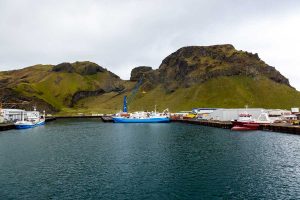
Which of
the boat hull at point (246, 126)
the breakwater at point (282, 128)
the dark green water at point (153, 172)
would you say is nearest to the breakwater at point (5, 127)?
the dark green water at point (153, 172)

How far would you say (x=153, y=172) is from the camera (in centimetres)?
5225

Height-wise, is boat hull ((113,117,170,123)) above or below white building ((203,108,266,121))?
below

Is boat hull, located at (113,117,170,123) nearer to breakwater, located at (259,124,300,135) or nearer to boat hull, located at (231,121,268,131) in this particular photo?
boat hull, located at (231,121,268,131)

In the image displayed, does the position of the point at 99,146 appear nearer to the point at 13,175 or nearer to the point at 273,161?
the point at 13,175

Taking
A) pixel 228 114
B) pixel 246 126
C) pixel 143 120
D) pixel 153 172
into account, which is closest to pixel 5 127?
pixel 143 120

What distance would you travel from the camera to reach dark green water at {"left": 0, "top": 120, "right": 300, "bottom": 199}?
1615 inches

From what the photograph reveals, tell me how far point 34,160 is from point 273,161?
4867cm

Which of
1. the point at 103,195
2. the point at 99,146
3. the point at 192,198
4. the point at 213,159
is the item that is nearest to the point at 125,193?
the point at 103,195

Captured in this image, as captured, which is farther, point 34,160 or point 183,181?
point 34,160

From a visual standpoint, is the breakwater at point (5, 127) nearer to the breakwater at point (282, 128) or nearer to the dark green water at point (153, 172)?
the dark green water at point (153, 172)

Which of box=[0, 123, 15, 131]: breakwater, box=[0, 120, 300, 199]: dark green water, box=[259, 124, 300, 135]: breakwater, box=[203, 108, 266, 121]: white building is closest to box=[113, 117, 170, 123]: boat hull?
box=[203, 108, 266, 121]: white building

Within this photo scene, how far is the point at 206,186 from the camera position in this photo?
144 feet

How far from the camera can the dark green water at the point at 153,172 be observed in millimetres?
41031

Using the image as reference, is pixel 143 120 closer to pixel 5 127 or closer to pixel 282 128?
pixel 5 127
